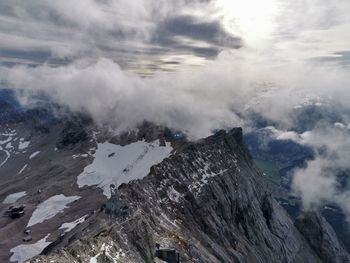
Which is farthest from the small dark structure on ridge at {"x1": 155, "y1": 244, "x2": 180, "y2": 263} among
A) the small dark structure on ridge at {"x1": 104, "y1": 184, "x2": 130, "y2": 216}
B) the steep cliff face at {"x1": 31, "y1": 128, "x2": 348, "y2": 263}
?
the small dark structure on ridge at {"x1": 104, "y1": 184, "x2": 130, "y2": 216}

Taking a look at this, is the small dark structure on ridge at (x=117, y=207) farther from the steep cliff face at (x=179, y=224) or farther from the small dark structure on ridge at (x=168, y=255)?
the small dark structure on ridge at (x=168, y=255)

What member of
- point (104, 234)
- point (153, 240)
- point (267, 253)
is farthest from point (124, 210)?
point (267, 253)

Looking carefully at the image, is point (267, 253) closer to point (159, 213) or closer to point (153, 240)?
point (159, 213)

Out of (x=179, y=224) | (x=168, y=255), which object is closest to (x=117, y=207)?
(x=179, y=224)

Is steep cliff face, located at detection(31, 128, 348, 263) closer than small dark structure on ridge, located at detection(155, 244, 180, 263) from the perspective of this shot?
Yes

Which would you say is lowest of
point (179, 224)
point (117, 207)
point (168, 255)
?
point (179, 224)

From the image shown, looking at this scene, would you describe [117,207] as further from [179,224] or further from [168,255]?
[168,255]

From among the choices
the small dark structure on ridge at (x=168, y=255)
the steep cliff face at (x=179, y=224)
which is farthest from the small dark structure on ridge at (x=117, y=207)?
the small dark structure on ridge at (x=168, y=255)

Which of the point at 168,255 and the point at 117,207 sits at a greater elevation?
the point at 168,255

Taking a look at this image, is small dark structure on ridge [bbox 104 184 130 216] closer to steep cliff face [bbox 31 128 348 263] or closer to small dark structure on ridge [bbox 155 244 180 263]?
steep cliff face [bbox 31 128 348 263]
